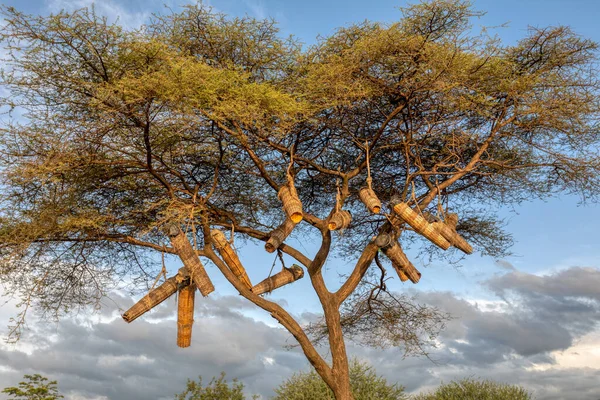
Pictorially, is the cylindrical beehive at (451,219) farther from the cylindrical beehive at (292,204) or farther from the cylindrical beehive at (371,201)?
the cylindrical beehive at (292,204)

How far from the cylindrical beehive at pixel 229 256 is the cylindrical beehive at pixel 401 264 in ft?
7.66

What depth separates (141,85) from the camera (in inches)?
345

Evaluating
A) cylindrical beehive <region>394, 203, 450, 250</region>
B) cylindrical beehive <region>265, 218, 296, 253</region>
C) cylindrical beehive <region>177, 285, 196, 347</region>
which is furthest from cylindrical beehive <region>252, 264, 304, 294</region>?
cylindrical beehive <region>394, 203, 450, 250</region>

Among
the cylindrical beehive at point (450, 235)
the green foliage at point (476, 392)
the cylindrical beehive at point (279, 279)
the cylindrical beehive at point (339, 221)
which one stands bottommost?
the green foliage at point (476, 392)

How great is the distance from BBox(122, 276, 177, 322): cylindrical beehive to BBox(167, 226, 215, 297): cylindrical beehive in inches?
16.6

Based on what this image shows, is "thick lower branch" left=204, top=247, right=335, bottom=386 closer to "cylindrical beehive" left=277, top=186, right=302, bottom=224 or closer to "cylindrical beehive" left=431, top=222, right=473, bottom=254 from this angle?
"cylindrical beehive" left=277, top=186, right=302, bottom=224

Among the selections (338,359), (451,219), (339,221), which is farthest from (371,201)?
(338,359)

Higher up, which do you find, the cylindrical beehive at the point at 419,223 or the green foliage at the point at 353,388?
the cylindrical beehive at the point at 419,223

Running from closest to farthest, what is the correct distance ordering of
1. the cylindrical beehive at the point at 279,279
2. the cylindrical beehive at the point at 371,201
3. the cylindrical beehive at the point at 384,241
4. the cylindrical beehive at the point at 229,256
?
the cylindrical beehive at the point at 371,201 → the cylindrical beehive at the point at 229,256 → the cylindrical beehive at the point at 384,241 → the cylindrical beehive at the point at 279,279

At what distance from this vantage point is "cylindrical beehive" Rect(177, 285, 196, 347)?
920 cm

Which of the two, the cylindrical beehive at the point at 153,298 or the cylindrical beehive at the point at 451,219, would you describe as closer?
the cylindrical beehive at the point at 153,298

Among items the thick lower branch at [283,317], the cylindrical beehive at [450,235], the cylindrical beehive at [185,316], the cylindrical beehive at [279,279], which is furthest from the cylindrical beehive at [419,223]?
the cylindrical beehive at [185,316]

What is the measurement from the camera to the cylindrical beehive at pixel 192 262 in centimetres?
902

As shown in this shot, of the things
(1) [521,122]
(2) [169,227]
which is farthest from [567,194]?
(2) [169,227]
